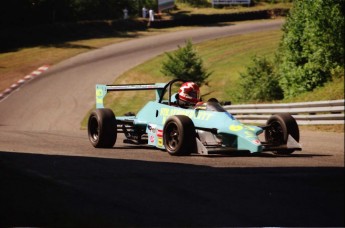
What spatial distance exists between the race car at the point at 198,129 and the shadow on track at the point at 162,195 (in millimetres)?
1623

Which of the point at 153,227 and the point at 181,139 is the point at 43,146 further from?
the point at 153,227

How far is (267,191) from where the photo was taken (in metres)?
7.77

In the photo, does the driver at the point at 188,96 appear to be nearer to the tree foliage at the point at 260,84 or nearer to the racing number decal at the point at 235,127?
the racing number decal at the point at 235,127

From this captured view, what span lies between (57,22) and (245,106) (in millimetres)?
10052

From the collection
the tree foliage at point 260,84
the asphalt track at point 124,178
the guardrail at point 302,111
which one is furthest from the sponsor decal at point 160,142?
the tree foliage at point 260,84

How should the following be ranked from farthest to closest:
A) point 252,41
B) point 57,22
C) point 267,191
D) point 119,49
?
point 252,41, point 119,49, point 57,22, point 267,191

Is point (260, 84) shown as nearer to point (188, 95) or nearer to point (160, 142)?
point (188, 95)

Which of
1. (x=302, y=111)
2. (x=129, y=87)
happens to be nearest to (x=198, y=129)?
(x=129, y=87)

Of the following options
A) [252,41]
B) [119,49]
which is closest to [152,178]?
[119,49]

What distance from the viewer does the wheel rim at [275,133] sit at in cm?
1253

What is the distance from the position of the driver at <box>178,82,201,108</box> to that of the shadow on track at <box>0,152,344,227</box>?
277cm

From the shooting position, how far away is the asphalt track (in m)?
6.39

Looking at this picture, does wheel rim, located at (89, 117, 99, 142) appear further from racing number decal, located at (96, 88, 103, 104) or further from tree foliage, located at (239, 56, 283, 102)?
tree foliage, located at (239, 56, 283, 102)

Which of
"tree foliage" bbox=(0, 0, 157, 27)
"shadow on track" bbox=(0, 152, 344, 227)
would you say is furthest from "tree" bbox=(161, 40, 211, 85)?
"shadow on track" bbox=(0, 152, 344, 227)
